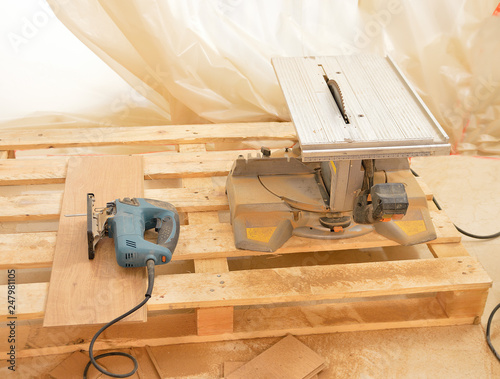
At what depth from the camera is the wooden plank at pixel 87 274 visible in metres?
1.68

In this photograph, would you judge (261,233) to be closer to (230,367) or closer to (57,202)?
(230,367)

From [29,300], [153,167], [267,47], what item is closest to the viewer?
[29,300]

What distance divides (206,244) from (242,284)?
0.20m

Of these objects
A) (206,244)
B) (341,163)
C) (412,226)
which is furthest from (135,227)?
(412,226)

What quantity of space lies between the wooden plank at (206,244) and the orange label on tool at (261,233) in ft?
0.15

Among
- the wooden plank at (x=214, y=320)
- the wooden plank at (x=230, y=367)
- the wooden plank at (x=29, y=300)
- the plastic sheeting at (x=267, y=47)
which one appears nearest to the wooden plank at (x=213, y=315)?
the wooden plank at (x=214, y=320)

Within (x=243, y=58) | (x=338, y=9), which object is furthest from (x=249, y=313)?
(x=338, y=9)

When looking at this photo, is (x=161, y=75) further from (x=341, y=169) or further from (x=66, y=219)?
(x=341, y=169)

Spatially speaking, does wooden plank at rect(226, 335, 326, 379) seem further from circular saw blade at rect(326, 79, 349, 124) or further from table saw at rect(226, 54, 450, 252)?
circular saw blade at rect(326, 79, 349, 124)

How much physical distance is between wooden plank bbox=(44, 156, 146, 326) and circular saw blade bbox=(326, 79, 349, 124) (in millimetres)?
721

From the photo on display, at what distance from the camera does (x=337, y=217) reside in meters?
1.94

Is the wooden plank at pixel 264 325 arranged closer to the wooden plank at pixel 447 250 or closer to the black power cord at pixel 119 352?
the black power cord at pixel 119 352

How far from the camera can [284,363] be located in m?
1.74

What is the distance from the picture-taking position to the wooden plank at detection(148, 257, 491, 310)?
1750 millimetres
